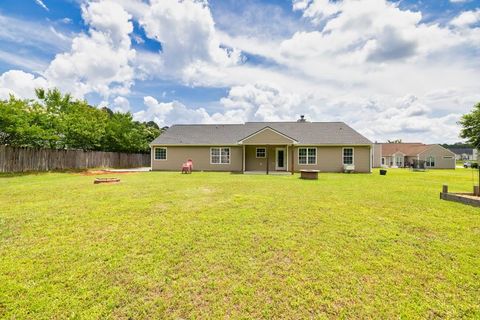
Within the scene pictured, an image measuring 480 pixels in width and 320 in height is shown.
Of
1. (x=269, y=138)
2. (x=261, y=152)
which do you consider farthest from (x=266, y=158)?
(x=269, y=138)

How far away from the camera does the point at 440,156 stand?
1608 inches

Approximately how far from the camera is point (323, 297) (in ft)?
9.38

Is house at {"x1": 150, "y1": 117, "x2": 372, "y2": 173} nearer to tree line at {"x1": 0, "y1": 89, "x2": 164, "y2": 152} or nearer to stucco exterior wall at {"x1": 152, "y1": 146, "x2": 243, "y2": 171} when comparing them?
stucco exterior wall at {"x1": 152, "y1": 146, "x2": 243, "y2": 171}

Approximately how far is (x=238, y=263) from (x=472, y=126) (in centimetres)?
5136

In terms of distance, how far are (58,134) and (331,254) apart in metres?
24.9

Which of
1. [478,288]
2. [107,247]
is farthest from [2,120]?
[478,288]

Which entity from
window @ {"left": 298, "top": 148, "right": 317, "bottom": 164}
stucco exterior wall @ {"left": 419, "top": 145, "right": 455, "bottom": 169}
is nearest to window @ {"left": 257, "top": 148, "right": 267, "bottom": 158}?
window @ {"left": 298, "top": 148, "right": 317, "bottom": 164}

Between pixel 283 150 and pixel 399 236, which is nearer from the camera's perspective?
pixel 399 236

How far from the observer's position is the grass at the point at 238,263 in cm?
269

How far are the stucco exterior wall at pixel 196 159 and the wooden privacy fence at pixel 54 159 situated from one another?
6.30m

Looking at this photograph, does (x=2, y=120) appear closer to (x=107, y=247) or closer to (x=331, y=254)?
(x=107, y=247)

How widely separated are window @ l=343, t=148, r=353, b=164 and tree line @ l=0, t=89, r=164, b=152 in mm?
24238

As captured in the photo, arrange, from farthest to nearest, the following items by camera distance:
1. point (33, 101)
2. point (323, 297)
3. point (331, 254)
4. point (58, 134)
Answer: point (58, 134) → point (33, 101) → point (331, 254) → point (323, 297)

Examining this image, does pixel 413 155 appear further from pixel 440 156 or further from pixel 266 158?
pixel 266 158
